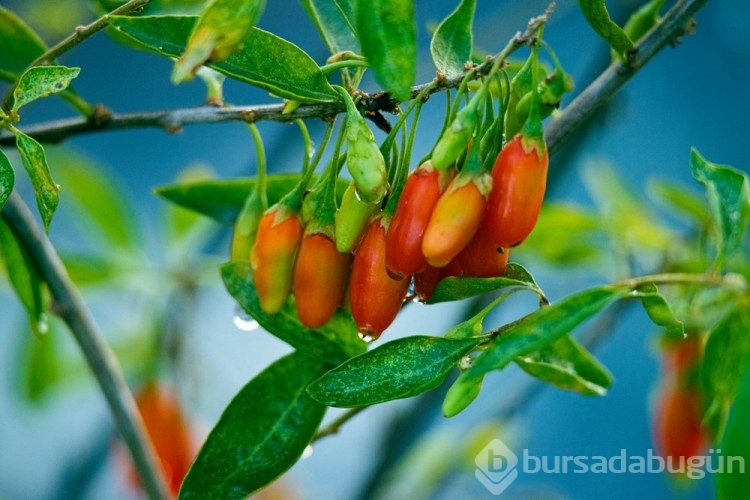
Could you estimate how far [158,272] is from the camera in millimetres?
1282

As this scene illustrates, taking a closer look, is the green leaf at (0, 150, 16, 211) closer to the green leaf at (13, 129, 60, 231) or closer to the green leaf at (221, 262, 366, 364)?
the green leaf at (13, 129, 60, 231)

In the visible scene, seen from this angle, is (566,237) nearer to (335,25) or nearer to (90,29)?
(335,25)

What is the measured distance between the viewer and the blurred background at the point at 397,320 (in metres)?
1.20

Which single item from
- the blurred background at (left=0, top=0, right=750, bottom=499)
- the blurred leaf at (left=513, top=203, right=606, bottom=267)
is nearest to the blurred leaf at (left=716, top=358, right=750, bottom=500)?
the blurred background at (left=0, top=0, right=750, bottom=499)

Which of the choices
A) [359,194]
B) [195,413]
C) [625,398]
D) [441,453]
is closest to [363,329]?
[359,194]

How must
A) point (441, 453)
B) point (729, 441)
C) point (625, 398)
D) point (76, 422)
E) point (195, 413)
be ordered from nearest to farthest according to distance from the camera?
point (729, 441) < point (195, 413) < point (441, 453) < point (625, 398) < point (76, 422)

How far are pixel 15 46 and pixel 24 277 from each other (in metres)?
0.17

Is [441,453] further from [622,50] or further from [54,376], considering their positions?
[622,50]

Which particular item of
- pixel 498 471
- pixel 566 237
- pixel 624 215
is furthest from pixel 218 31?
pixel 624 215

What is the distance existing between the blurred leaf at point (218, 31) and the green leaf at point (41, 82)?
0.35 ft

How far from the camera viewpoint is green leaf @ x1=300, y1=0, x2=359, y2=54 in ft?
2.01

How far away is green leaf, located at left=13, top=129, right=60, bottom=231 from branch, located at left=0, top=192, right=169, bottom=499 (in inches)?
6.1

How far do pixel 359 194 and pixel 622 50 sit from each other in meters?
0.21

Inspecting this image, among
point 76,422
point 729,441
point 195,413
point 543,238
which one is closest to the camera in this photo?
point 729,441
